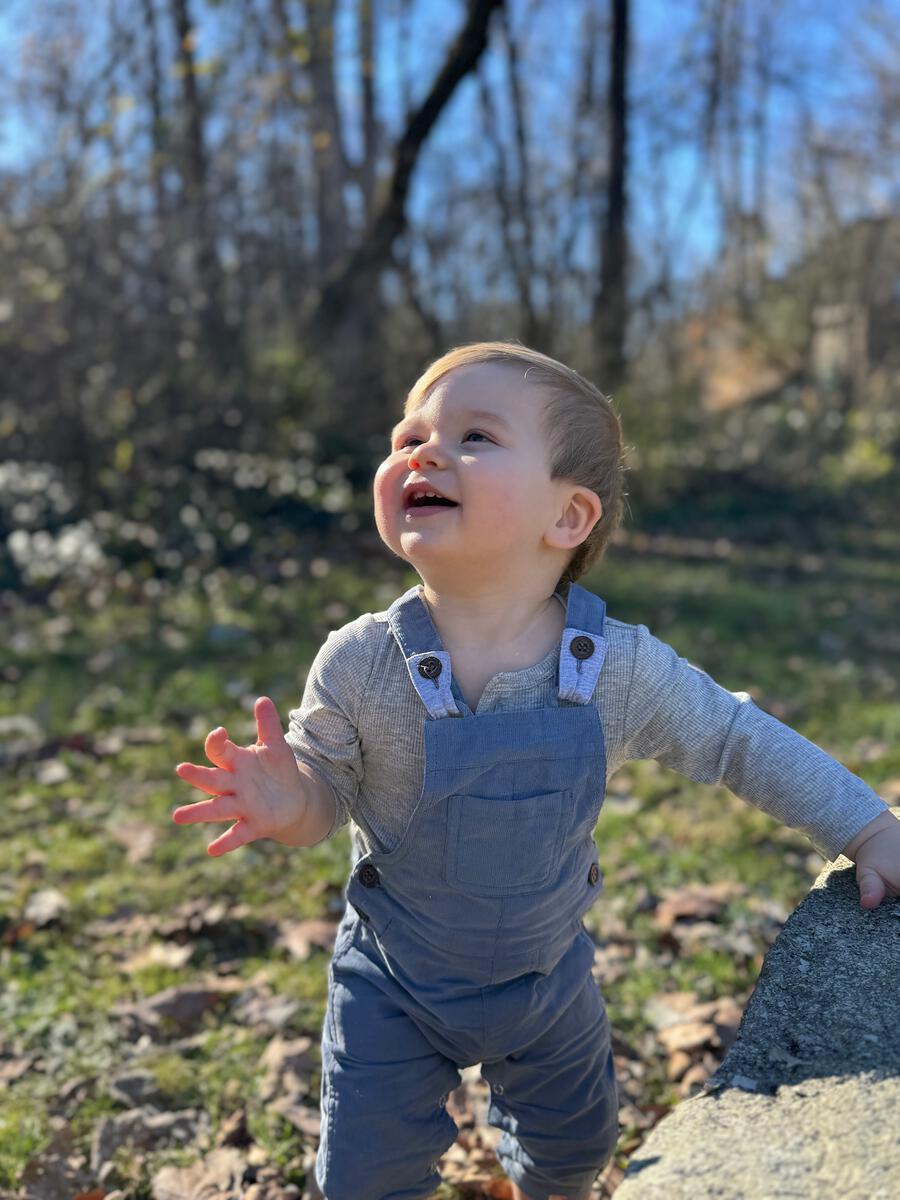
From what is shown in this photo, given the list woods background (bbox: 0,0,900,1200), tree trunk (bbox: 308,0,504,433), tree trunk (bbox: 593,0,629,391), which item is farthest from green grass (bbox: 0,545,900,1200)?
tree trunk (bbox: 593,0,629,391)

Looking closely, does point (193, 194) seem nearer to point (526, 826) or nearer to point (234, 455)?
point (234, 455)

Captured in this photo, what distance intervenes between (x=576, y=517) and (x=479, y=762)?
470 mm

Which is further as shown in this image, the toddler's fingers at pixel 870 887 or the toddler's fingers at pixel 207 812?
the toddler's fingers at pixel 870 887

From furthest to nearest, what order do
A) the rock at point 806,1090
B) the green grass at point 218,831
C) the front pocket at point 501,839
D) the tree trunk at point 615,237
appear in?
the tree trunk at point 615,237 < the green grass at point 218,831 < the front pocket at point 501,839 < the rock at point 806,1090

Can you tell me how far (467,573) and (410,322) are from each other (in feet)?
33.2

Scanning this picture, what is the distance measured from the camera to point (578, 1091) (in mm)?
1955

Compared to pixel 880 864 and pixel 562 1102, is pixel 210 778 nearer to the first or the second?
pixel 562 1102

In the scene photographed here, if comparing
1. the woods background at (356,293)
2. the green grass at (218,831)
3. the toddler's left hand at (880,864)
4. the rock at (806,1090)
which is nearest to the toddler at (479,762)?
the toddler's left hand at (880,864)

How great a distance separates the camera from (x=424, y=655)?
1.80 metres

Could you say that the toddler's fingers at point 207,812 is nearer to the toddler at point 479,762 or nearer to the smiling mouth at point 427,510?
the toddler at point 479,762

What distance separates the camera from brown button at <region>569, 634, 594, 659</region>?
5.97 ft

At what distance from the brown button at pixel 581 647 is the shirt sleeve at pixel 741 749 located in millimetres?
85

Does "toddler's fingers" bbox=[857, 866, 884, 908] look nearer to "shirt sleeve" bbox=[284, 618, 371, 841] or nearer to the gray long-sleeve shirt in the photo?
the gray long-sleeve shirt

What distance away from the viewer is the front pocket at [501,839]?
1.74 m
